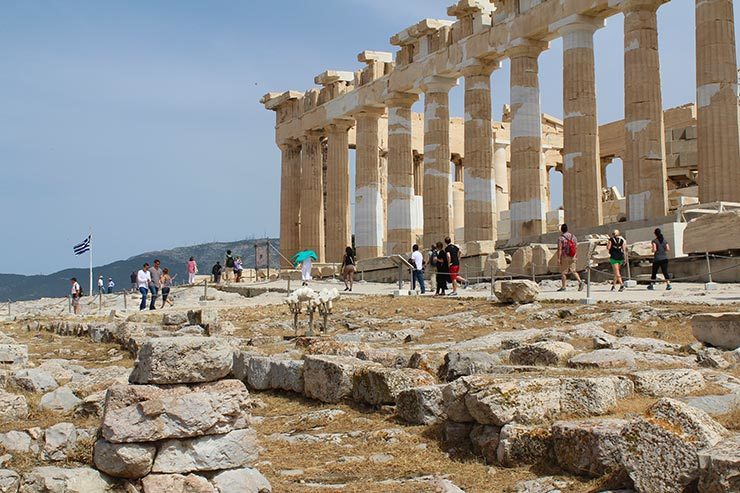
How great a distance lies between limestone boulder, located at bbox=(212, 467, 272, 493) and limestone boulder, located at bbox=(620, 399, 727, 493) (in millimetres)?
2749

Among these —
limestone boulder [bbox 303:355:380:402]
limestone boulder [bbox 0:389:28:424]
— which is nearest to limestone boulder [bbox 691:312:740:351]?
limestone boulder [bbox 303:355:380:402]

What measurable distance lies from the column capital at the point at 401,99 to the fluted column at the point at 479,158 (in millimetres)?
4525

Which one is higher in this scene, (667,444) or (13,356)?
(13,356)

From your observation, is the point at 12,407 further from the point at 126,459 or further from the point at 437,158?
the point at 437,158

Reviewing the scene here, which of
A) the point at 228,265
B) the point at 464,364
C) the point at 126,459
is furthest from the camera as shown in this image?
the point at 228,265

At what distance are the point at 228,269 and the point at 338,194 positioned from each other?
6.47 metres

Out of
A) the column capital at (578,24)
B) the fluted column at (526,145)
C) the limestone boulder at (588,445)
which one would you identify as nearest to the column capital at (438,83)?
the fluted column at (526,145)

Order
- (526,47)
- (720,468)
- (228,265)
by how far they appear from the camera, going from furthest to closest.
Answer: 1. (228,265)
2. (526,47)
3. (720,468)

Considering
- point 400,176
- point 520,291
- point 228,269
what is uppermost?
point 400,176

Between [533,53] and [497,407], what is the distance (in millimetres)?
26493

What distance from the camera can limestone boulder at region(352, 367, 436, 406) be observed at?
1046 cm

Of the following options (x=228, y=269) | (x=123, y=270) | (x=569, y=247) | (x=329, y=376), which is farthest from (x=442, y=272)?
(x=123, y=270)

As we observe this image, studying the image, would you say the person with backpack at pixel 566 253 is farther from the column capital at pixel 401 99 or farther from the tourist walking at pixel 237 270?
the tourist walking at pixel 237 270

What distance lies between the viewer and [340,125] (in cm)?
4472
